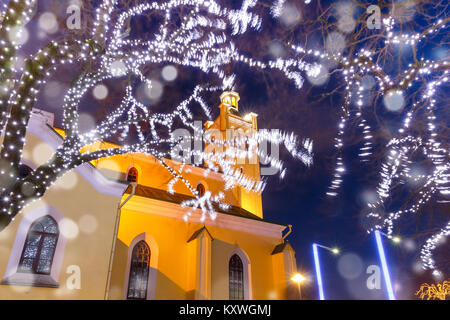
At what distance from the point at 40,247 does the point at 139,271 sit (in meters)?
4.25

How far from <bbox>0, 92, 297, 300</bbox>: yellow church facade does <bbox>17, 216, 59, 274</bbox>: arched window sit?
0.03 metres

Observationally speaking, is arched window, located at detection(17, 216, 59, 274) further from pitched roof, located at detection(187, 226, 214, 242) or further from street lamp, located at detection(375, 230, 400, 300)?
street lamp, located at detection(375, 230, 400, 300)

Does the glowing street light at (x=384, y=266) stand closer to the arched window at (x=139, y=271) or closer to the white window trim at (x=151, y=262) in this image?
the white window trim at (x=151, y=262)

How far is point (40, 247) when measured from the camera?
8.70 meters

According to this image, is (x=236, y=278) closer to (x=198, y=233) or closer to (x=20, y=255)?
(x=198, y=233)

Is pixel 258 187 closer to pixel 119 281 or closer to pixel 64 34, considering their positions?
pixel 119 281

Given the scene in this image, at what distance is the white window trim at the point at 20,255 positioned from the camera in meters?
7.93

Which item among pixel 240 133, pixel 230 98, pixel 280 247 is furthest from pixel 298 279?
pixel 230 98

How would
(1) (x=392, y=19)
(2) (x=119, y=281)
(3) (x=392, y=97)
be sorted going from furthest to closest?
(2) (x=119, y=281)
(3) (x=392, y=97)
(1) (x=392, y=19)

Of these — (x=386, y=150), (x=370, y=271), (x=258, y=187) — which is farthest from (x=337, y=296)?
(x=386, y=150)

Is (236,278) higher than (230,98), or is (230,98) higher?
(230,98)

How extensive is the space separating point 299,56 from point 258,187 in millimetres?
15423

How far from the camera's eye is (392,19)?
498cm

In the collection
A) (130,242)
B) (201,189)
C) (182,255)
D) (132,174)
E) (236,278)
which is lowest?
(236,278)
